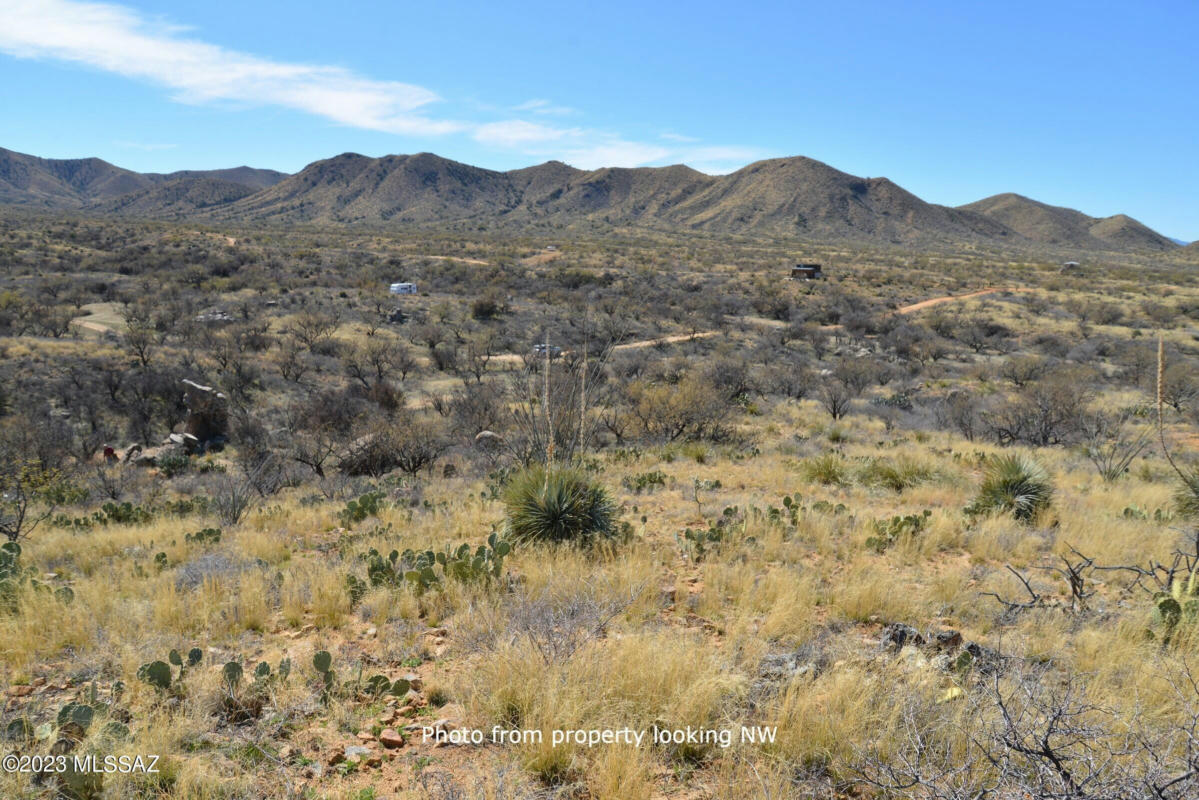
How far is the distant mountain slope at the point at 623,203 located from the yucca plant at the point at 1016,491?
9855 centimetres

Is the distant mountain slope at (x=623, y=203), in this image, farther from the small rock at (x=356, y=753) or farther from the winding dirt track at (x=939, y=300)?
the small rock at (x=356, y=753)

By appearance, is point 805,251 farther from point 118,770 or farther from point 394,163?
point 394,163

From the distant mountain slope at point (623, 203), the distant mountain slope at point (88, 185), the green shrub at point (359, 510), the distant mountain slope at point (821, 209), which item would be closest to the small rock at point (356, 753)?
the green shrub at point (359, 510)

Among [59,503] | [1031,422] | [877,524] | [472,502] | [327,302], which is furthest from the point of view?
[327,302]

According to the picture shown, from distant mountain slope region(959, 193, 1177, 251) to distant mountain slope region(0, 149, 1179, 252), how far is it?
39cm

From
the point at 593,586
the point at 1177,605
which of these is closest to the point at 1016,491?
the point at 1177,605

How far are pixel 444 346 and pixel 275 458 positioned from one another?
13.9 metres

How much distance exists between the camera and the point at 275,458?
13.6 m

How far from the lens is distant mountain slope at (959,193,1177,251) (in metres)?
127

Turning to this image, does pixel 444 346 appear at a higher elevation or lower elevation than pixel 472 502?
higher

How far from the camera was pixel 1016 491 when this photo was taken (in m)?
8.18

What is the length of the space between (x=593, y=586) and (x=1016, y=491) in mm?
6689

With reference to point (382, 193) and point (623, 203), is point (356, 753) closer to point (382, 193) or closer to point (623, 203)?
point (623, 203)

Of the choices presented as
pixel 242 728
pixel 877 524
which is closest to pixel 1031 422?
pixel 877 524
